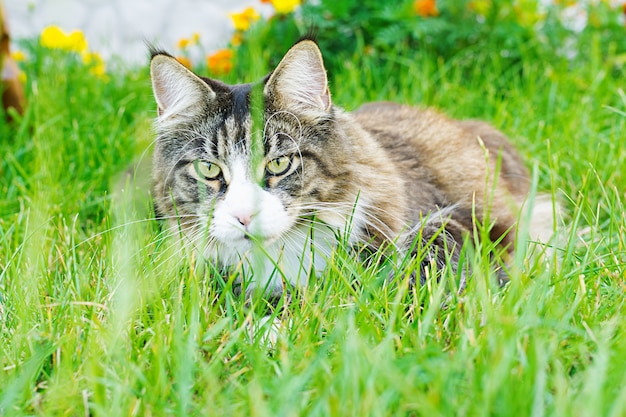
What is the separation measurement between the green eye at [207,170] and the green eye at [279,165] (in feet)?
0.51

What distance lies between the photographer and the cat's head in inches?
82.6

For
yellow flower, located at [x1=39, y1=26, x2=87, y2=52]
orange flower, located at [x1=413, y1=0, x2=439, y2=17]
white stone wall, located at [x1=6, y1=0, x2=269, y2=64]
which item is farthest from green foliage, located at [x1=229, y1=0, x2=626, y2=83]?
white stone wall, located at [x1=6, y1=0, x2=269, y2=64]

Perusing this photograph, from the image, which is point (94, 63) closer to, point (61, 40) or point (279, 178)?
→ point (61, 40)

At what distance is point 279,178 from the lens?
7.02 feet

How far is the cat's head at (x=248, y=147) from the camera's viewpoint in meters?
2.10

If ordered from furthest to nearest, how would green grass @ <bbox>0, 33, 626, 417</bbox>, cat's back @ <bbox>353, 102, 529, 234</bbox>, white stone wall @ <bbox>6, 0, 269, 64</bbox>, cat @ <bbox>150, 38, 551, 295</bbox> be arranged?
white stone wall @ <bbox>6, 0, 269, 64</bbox> < cat's back @ <bbox>353, 102, 529, 234</bbox> < cat @ <bbox>150, 38, 551, 295</bbox> < green grass @ <bbox>0, 33, 626, 417</bbox>

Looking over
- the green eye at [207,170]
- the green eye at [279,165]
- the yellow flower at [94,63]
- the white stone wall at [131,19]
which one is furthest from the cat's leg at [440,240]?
the white stone wall at [131,19]

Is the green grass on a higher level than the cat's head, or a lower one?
lower

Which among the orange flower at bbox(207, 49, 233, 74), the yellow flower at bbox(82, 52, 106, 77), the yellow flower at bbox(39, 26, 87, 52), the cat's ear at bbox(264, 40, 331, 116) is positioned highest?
the yellow flower at bbox(39, 26, 87, 52)

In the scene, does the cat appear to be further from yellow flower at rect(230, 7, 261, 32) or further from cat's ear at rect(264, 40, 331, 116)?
yellow flower at rect(230, 7, 261, 32)

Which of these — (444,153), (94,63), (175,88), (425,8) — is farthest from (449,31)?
(175,88)

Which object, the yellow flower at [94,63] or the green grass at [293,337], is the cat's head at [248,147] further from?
the yellow flower at [94,63]

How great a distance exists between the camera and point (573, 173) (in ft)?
9.84

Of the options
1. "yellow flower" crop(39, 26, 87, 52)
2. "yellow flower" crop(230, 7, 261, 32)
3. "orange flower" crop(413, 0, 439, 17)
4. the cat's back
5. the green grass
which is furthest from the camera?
"yellow flower" crop(230, 7, 261, 32)
